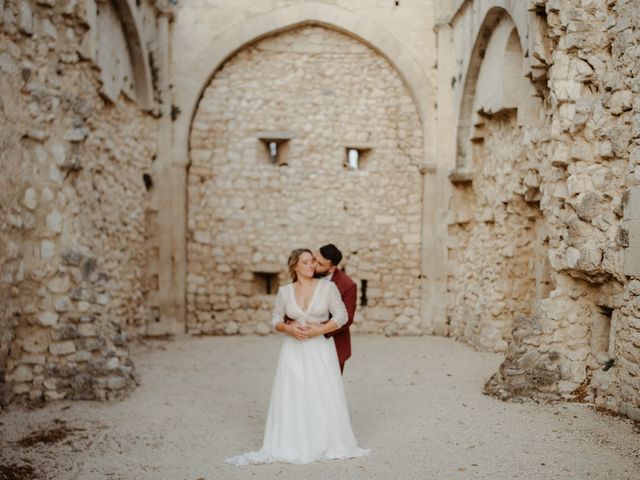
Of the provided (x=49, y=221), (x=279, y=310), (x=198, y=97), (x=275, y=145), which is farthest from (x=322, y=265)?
(x=275, y=145)

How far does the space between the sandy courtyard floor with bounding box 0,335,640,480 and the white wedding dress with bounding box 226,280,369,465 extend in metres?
0.11

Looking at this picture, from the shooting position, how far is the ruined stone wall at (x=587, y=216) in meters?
5.18

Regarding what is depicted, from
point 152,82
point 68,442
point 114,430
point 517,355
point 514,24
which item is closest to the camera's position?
point 68,442

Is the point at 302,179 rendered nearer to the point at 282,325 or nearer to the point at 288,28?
the point at 288,28

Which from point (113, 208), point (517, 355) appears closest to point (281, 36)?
point (113, 208)

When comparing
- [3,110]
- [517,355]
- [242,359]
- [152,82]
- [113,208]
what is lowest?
[242,359]

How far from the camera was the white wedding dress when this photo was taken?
4.37m

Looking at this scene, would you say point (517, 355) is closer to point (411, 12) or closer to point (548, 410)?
point (548, 410)

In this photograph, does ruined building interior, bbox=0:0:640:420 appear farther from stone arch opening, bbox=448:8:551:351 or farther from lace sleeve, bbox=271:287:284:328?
lace sleeve, bbox=271:287:284:328

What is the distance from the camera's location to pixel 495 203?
892cm

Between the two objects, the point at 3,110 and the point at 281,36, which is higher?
the point at 281,36

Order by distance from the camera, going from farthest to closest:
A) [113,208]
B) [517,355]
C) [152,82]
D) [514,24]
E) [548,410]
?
[152,82]
[113,208]
[514,24]
[517,355]
[548,410]

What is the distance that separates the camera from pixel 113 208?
337 inches

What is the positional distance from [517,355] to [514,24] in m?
4.11
